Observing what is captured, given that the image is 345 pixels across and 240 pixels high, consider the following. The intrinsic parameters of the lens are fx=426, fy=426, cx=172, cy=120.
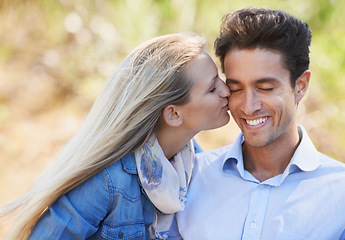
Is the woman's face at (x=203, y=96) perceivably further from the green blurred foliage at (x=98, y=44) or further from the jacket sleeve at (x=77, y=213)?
the green blurred foliage at (x=98, y=44)

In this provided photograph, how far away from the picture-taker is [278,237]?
2.05 m

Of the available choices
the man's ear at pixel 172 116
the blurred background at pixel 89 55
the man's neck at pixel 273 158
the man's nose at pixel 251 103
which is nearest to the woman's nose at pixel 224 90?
the man's nose at pixel 251 103

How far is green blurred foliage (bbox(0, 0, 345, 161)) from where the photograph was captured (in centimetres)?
579

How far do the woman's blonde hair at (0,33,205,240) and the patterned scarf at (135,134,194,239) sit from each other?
0.08 metres

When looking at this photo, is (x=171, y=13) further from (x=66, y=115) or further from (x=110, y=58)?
(x=66, y=115)

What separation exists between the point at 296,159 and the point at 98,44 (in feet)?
14.7

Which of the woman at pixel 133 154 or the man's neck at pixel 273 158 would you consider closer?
the woman at pixel 133 154

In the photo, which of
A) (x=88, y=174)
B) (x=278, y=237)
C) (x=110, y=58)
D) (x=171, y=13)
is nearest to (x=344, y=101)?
(x=171, y=13)

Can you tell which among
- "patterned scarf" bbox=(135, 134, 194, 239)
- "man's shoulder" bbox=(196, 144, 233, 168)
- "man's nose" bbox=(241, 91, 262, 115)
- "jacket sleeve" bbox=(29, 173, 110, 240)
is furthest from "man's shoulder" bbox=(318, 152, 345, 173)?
"jacket sleeve" bbox=(29, 173, 110, 240)

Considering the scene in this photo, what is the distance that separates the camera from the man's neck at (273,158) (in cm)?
233

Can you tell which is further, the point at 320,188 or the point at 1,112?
the point at 1,112

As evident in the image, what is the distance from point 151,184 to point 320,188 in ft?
2.76

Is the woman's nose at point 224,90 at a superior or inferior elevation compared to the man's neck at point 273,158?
superior

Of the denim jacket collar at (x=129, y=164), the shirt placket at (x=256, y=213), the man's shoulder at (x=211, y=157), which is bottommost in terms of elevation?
the shirt placket at (x=256, y=213)
